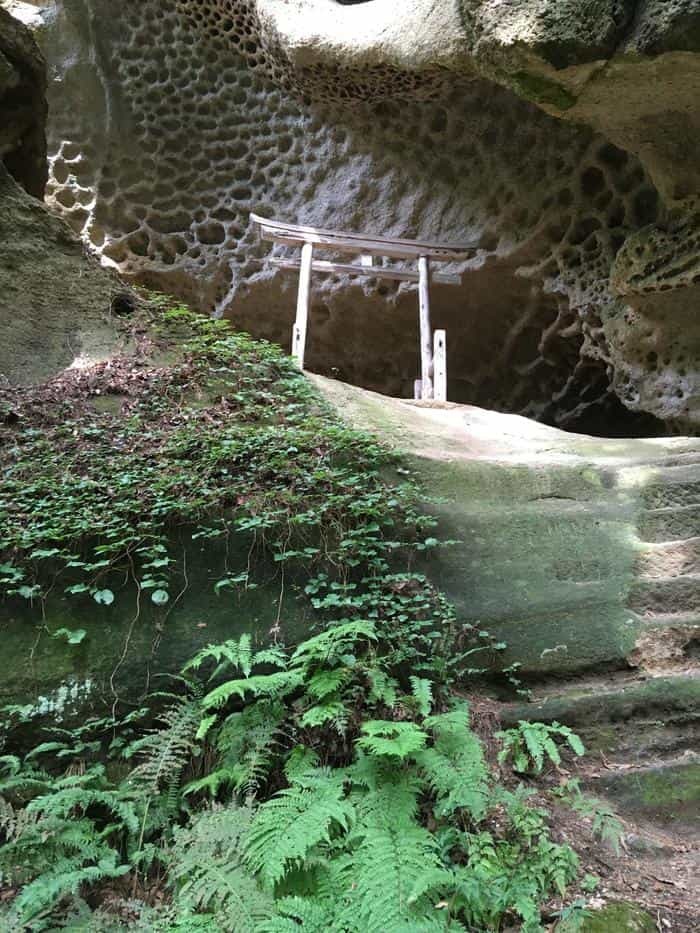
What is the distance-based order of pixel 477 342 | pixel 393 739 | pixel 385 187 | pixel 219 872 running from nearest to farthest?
pixel 219 872 → pixel 393 739 → pixel 385 187 → pixel 477 342

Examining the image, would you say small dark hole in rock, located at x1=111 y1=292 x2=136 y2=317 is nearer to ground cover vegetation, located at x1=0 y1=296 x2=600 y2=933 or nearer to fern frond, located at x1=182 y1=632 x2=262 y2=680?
ground cover vegetation, located at x1=0 y1=296 x2=600 y2=933

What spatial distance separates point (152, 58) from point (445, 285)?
20.7ft

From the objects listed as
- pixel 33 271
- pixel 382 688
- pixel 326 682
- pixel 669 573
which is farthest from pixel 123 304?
pixel 669 573

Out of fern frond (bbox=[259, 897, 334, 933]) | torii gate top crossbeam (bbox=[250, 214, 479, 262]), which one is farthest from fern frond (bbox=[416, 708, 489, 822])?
torii gate top crossbeam (bbox=[250, 214, 479, 262])

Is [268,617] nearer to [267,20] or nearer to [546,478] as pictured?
[546,478]

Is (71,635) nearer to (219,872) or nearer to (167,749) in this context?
(167,749)

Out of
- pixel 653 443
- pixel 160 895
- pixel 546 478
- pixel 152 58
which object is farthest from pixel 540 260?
pixel 160 895

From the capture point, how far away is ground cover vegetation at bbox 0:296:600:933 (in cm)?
297

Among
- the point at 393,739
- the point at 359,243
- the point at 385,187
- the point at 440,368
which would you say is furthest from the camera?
the point at 385,187

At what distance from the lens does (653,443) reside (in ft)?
22.9

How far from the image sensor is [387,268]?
10844 mm

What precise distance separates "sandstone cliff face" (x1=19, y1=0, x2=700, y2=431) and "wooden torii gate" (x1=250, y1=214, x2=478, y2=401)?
34.2 inches

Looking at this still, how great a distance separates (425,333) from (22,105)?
5174mm

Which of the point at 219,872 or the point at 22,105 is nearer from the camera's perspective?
the point at 219,872
